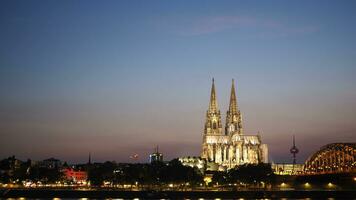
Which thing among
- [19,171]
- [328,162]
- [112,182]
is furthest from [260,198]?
[19,171]

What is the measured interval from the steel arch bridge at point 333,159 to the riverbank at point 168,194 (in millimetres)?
7252

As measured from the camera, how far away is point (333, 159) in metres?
142

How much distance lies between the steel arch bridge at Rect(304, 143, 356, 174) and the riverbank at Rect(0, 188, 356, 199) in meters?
7.25

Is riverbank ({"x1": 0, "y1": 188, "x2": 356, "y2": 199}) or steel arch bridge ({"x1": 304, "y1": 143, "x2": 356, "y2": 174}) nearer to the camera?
riverbank ({"x1": 0, "y1": 188, "x2": 356, "y2": 199})

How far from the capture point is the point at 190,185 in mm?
157250

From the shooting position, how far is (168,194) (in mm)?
124250

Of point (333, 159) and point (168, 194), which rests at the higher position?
point (333, 159)

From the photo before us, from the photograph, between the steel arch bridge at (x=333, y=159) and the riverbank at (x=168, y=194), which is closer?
the riverbank at (x=168, y=194)

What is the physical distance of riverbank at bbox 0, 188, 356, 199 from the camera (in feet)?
391

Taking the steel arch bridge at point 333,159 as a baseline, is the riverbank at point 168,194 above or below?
below

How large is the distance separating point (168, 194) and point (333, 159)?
4365cm

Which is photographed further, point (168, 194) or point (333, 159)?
point (333, 159)

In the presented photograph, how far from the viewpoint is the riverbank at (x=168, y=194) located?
119312 millimetres

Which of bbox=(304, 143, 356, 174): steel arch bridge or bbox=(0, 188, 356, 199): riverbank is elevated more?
bbox=(304, 143, 356, 174): steel arch bridge
